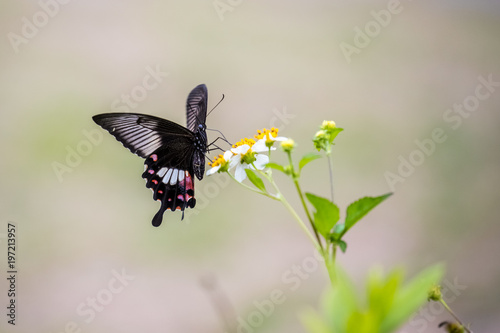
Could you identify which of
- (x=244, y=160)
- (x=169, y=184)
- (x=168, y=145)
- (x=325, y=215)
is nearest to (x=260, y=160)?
(x=244, y=160)

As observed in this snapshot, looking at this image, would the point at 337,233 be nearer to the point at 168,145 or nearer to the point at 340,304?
the point at 340,304

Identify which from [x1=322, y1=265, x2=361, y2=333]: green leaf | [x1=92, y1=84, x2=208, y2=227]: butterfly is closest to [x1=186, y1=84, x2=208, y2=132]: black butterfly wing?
[x1=92, y1=84, x2=208, y2=227]: butterfly

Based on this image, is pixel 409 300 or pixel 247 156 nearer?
pixel 409 300

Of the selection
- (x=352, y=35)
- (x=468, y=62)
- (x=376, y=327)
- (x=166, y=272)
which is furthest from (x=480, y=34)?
(x=376, y=327)

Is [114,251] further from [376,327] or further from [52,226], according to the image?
[376,327]

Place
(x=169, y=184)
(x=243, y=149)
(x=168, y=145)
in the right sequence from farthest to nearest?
(x=168, y=145), (x=169, y=184), (x=243, y=149)

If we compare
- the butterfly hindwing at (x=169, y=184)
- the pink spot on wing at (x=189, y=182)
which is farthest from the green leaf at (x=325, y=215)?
the pink spot on wing at (x=189, y=182)
